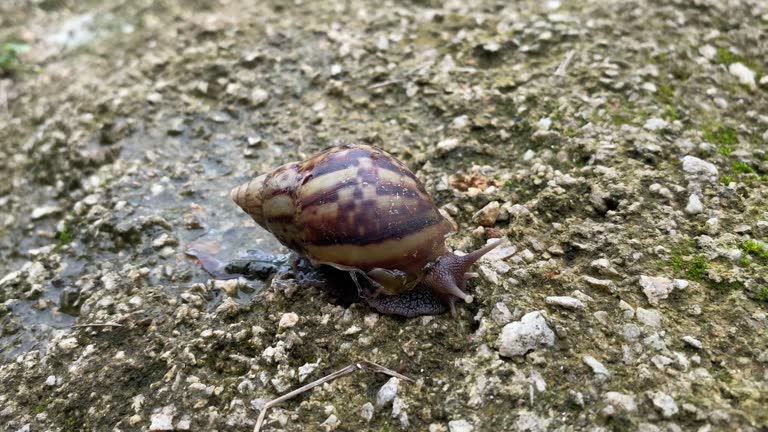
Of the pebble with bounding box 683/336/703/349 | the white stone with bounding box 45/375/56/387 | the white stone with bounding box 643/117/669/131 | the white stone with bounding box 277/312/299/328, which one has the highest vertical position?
the white stone with bounding box 643/117/669/131

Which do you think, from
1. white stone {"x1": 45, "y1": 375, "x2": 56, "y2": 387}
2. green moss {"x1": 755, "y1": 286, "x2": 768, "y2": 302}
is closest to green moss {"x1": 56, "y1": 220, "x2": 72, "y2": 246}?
white stone {"x1": 45, "y1": 375, "x2": 56, "y2": 387}

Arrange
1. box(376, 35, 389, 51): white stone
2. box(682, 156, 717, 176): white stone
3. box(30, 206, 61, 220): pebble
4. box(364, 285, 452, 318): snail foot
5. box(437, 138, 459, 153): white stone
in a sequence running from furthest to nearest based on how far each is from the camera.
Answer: box(376, 35, 389, 51): white stone, box(30, 206, 61, 220): pebble, box(437, 138, 459, 153): white stone, box(682, 156, 717, 176): white stone, box(364, 285, 452, 318): snail foot

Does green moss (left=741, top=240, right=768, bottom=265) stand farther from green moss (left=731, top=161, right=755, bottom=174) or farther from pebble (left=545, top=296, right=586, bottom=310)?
pebble (left=545, top=296, right=586, bottom=310)

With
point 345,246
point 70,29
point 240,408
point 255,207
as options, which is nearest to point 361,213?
point 345,246

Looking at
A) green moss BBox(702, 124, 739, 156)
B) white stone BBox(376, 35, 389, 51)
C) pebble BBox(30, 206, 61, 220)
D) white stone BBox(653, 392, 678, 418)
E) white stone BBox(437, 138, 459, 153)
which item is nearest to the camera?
white stone BBox(653, 392, 678, 418)

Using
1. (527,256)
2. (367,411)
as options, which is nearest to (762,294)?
(527,256)

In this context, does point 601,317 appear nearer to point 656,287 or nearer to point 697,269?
point 656,287

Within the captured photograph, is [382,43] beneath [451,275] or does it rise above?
above
